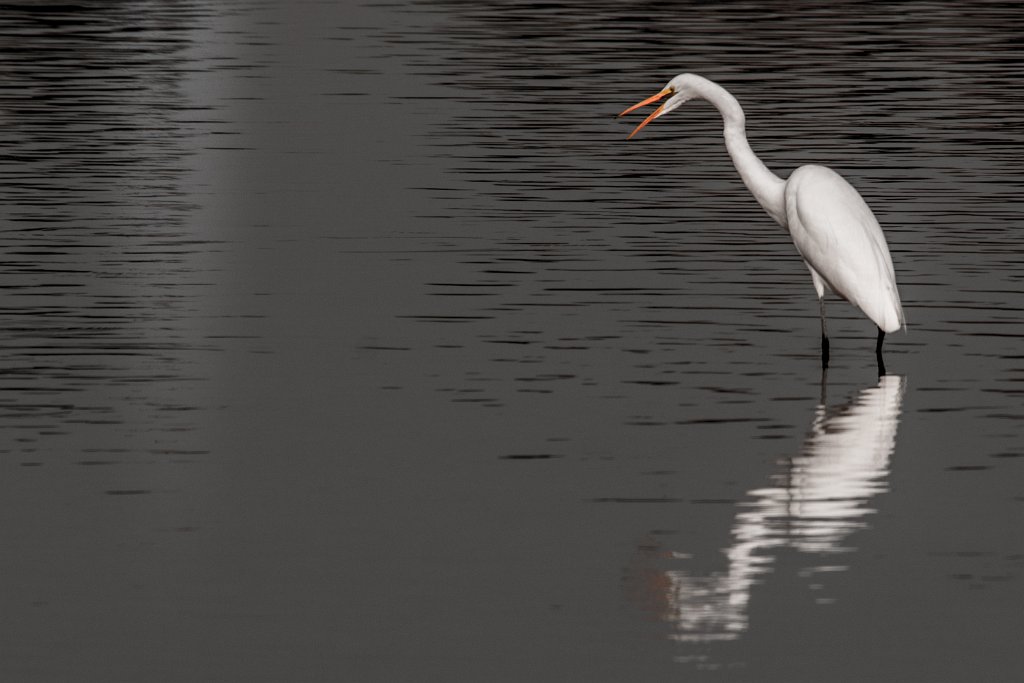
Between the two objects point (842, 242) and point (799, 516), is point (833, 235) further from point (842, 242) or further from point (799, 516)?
point (799, 516)

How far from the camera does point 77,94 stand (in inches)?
1345

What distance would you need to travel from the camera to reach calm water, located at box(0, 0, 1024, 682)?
9359 millimetres

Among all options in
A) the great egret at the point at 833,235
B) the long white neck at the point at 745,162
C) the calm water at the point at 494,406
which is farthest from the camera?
the long white neck at the point at 745,162

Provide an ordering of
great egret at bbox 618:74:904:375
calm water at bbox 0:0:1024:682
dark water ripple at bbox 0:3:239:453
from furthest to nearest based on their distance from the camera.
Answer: great egret at bbox 618:74:904:375, dark water ripple at bbox 0:3:239:453, calm water at bbox 0:0:1024:682

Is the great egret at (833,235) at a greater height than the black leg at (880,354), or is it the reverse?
the great egret at (833,235)

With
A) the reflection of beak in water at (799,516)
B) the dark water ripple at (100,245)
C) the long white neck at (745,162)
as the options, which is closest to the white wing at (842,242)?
the long white neck at (745,162)

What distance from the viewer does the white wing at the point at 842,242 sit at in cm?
1573

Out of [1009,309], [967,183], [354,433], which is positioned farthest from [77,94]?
[354,433]

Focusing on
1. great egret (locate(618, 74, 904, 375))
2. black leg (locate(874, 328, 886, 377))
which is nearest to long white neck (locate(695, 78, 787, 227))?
great egret (locate(618, 74, 904, 375))

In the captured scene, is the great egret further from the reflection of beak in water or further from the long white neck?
the reflection of beak in water

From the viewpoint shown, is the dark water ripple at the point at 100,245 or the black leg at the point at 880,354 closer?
the dark water ripple at the point at 100,245

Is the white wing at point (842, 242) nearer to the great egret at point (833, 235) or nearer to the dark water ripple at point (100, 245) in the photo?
the great egret at point (833, 235)

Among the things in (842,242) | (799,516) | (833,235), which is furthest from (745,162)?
(799,516)

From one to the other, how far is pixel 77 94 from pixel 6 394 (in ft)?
67.8
